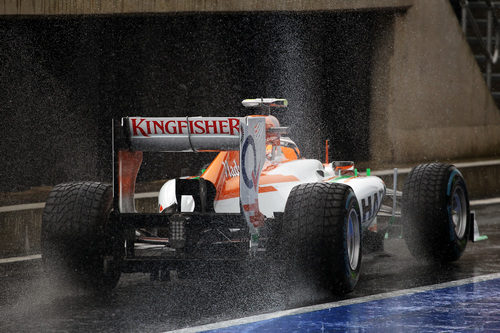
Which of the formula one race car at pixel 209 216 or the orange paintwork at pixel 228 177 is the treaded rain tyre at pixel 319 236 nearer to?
the formula one race car at pixel 209 216

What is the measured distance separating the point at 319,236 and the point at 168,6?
8.08 metres

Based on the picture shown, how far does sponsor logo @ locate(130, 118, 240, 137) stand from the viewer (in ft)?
27.7

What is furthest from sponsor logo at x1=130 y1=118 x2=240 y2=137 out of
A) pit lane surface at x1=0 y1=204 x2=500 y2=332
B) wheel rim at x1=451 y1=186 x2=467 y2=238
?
wheel rim at x1=451 y1=186 x2=467 y2=238

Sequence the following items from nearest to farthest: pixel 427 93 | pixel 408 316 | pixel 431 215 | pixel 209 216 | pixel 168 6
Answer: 1. pixel 408 316
2. pixel 209 216
3. pixel 431 215
4. pixel 168 6
5. pixel 427 93

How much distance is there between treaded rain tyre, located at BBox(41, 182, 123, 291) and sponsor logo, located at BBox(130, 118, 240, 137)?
2.16 feet

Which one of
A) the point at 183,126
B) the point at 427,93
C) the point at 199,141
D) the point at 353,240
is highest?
the point at 427,93

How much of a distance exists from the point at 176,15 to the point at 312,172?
6572 millimetres

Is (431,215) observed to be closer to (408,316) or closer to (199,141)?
(408,316)

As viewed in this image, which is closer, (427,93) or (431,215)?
(431,215)

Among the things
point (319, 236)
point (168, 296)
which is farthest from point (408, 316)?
point (168, 296)

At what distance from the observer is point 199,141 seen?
8578 millimetres

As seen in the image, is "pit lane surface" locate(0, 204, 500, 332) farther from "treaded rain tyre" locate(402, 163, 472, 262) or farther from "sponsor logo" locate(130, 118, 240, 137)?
"sponsor logo" locate(130, 118, 240, 137)

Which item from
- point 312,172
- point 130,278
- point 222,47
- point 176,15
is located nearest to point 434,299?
point 312,172

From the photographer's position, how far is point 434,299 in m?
8.53
